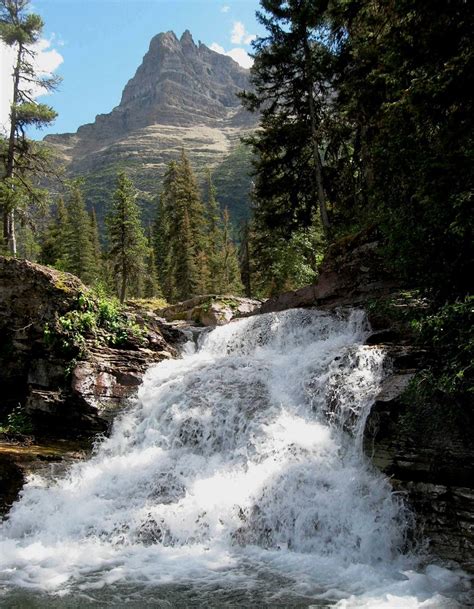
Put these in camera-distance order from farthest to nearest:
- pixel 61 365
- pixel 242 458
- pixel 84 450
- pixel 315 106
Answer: pixel 315 106
pixel 61 365
pixel 84 450
pixel 242 458

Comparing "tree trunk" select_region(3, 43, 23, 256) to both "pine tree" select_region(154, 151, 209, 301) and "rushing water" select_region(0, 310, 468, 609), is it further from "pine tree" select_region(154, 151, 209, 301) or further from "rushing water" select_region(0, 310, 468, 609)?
"pine tree" select_region(154, 151, 209, 301)

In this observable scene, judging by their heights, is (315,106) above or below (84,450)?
above

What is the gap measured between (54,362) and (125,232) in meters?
23.8

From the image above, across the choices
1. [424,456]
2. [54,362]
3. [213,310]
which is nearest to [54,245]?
[213,310]

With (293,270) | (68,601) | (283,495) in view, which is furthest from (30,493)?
(293,270)

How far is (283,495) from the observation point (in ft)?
28.6

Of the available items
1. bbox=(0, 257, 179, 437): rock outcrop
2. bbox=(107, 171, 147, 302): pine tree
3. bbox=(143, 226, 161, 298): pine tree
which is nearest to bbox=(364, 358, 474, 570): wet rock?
bbox=(0, 257, 179, 437): rock outcrop

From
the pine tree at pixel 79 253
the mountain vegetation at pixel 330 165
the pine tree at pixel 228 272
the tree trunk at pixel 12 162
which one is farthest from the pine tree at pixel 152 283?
the tree trunk at pixel 12 162

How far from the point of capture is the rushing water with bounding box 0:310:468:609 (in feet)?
22.3

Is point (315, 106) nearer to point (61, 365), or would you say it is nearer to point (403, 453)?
point (61, 365)

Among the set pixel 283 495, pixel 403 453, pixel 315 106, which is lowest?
pixel 283 495

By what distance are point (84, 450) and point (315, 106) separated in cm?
1739

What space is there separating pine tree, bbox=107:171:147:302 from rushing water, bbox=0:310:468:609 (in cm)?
2472

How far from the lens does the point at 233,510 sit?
8648 millimetres
